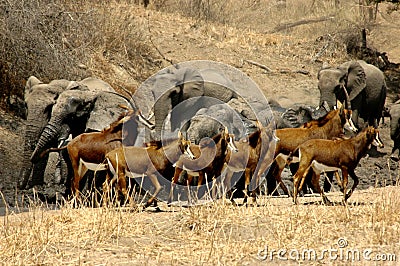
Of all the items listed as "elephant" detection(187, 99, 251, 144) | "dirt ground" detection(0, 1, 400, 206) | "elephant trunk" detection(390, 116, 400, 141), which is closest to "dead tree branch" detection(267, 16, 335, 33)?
"dirt ground" detection(0, 1, 400, 206)

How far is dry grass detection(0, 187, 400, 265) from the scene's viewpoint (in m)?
8.00

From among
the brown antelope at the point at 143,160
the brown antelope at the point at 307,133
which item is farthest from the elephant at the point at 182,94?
the brown antelope at the point at 143,160

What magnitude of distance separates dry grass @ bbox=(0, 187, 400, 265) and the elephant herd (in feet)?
12.9

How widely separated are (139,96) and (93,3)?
9.32m

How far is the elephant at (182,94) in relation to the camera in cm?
1520

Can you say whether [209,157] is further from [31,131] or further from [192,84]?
[192,84]

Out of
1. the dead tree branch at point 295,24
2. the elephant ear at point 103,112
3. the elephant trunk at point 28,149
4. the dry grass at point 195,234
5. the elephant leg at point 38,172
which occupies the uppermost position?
the dry grass at point 195,234

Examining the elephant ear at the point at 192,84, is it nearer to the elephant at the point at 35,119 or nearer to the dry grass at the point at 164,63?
the elephant at the point at 35,119

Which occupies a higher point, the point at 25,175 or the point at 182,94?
the point at 182,94

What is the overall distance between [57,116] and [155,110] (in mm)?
2072

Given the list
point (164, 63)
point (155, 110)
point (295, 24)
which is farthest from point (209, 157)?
point (295, 24)

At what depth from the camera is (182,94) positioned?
52.8 ft

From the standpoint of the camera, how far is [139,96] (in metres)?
17.0

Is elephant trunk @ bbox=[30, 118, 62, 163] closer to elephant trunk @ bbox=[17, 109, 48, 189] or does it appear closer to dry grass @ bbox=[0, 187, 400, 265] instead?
elephant trunk @ bbox=[17, 109, 48, 189]
